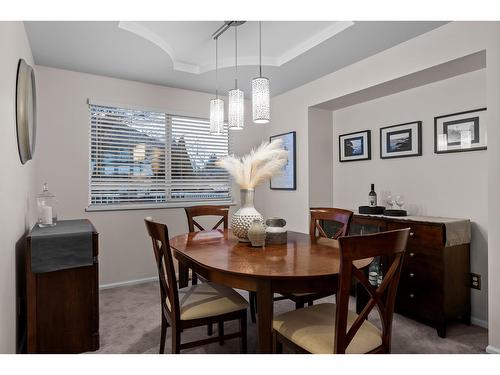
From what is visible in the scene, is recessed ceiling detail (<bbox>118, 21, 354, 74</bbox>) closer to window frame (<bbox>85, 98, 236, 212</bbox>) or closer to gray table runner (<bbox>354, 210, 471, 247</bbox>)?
window frame (<bbox>85, 98, 236, 212</bbox>)

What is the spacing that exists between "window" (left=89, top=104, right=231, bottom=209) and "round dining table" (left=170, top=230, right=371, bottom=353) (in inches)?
70.7

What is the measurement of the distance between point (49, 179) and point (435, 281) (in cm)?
364

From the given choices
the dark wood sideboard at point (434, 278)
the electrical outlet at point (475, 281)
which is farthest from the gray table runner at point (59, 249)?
the electrical outlet at point (475, 281)

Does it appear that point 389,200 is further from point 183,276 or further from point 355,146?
point 183,276

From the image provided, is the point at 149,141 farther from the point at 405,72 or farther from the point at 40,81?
the point at 405,72

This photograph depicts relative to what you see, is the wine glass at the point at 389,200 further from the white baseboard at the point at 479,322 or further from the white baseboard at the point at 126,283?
the white baseboard at the point at 126,283

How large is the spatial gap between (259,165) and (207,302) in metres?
0.91

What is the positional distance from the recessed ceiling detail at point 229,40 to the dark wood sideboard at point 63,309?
1.79 m

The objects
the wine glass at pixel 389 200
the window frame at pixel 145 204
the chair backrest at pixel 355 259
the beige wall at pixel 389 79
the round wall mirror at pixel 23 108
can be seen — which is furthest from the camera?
the window frame at pixel 145 204

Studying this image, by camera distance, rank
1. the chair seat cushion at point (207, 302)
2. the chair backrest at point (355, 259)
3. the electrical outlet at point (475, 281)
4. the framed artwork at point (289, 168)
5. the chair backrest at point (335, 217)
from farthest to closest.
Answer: the framed artwork at point (289, 168) < the electrical outlet at point (475, 281) < the chair backrest at point (335, 217) < the chair seat cushion at point (207, 302) < the chair backrest at point (355, 259)

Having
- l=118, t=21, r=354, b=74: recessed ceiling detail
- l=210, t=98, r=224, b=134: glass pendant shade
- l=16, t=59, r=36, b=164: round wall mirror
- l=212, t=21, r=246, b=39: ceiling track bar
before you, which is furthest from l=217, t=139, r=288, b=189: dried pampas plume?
l=16, t=59, r=36, b=164: round wall mirror

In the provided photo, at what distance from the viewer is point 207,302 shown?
1.86m

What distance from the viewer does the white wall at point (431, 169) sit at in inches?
101
